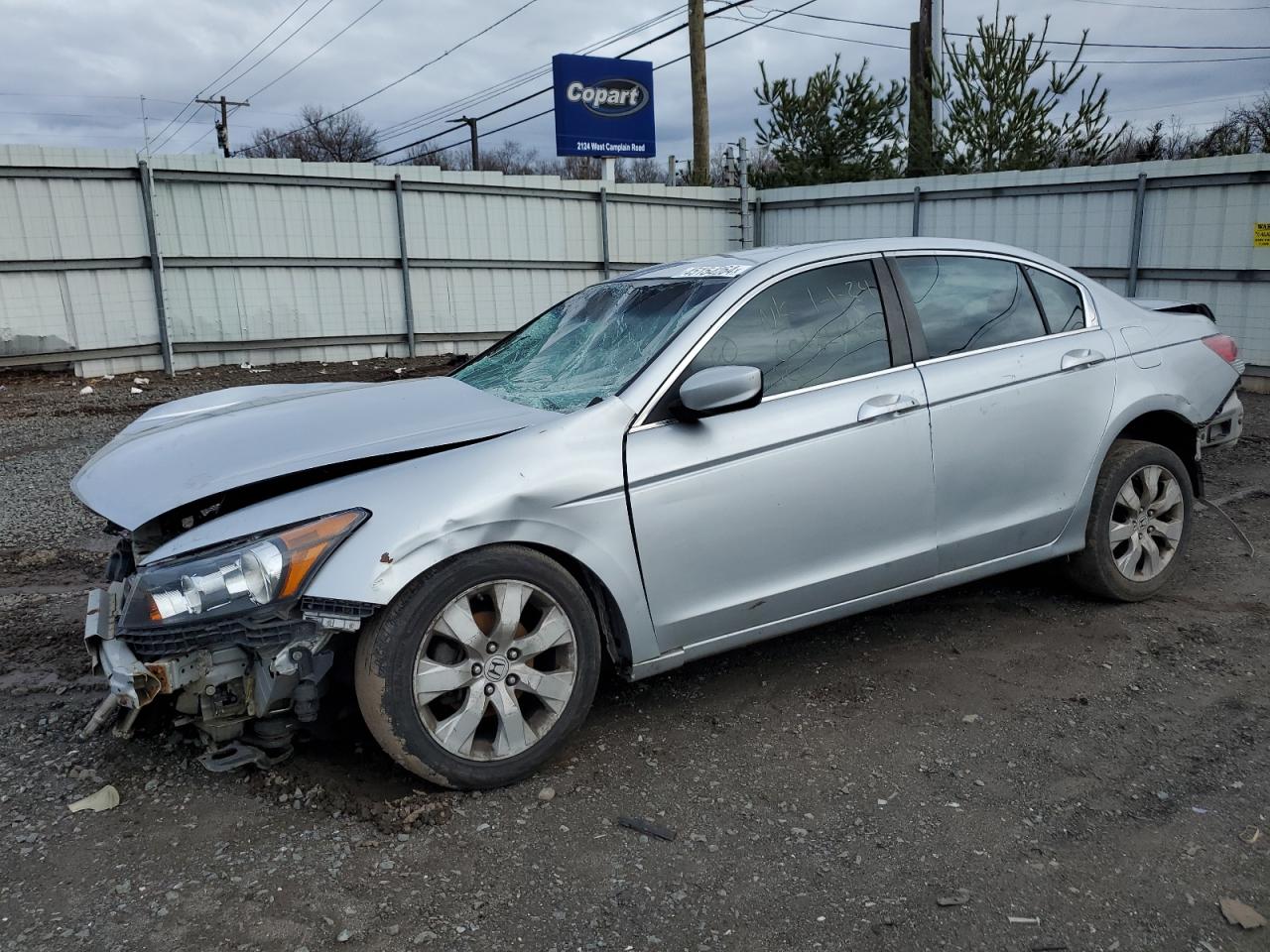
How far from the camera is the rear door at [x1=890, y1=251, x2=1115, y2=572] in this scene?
385cm

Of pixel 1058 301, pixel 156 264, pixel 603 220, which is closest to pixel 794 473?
pixel 1058 301

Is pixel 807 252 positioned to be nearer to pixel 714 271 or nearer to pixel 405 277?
pixel 714 271

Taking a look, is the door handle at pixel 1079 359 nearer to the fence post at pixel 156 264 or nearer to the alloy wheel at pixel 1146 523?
the alloy wheel at pixel 1146 523

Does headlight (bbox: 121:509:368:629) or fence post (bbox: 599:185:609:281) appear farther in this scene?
fence post (bbox: 599:185:609:281)

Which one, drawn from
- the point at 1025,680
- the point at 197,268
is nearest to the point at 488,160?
the point at 197,268

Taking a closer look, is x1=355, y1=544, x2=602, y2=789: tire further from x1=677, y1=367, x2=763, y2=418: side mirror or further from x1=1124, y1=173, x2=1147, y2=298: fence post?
x1=1124, y1=173, x2=1147, y2=298: fence post

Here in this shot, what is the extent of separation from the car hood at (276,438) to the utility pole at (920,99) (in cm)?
1561

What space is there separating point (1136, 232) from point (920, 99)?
7.87 meters

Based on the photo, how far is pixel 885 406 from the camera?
3.67 meters

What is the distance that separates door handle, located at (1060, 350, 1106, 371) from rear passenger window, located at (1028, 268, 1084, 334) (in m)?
0.13

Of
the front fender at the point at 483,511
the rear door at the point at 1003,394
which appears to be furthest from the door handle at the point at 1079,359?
the front fender at the point at 483,511

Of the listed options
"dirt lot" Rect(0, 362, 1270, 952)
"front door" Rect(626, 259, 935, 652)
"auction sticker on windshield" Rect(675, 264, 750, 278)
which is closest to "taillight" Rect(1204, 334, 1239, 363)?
"dirt lot" Rect(0, 362, 1270, 952)

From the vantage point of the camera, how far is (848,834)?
2.88 metres

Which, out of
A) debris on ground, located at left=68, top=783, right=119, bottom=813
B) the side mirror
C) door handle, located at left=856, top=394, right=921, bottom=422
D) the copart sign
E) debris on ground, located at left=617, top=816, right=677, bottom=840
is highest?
the copart sign
